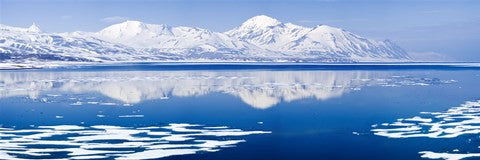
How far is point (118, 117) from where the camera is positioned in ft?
127

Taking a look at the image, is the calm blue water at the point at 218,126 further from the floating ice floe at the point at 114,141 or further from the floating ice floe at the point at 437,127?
the floating ice floe at the point at 437,127

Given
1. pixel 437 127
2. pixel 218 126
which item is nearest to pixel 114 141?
pixel 218 126

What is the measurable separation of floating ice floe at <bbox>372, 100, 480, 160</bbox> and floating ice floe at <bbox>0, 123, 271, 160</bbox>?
678 centimetres

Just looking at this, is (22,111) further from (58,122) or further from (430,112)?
(430,112)

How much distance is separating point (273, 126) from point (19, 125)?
13.6 meters

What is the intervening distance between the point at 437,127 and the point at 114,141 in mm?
16938

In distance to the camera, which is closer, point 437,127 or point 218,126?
point 437,127

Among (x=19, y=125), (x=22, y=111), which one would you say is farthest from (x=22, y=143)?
(x=22, y=111)

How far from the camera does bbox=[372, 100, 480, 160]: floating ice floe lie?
26.2 m

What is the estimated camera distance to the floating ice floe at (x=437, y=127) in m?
26.2

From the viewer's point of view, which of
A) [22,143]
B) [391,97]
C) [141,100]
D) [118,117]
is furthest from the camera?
[391,97]

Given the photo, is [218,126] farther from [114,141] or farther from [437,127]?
[437,127]

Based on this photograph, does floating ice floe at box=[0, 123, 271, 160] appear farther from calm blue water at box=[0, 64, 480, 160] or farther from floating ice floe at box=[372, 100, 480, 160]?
floating ice floe at box=[372, 100, 480, 160]

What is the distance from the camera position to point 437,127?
34406 mm
